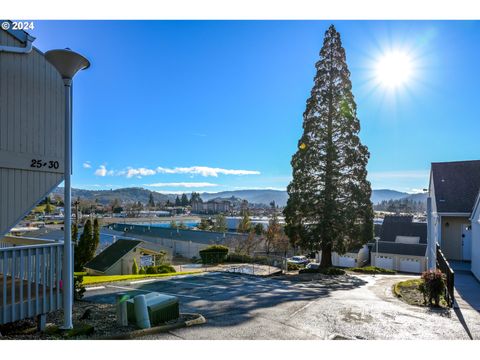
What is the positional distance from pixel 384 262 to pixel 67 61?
25.1 m

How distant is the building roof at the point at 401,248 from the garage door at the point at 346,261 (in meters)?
2.48

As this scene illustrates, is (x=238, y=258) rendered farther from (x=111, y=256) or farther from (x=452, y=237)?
(x=452, y=237)

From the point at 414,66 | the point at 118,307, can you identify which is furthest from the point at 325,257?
the point at 118,307

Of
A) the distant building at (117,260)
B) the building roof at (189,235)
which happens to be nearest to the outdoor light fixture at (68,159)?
the distant building at (117,260)

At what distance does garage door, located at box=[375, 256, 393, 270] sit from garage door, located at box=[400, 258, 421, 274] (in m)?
0.78

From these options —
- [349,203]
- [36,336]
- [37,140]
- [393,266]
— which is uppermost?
[37,140]

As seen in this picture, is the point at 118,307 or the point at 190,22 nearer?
the point at 118,307

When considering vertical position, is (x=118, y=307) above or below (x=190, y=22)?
below

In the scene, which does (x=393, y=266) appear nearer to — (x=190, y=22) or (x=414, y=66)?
(x=414, y=66)

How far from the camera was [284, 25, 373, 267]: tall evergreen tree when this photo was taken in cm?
1411
